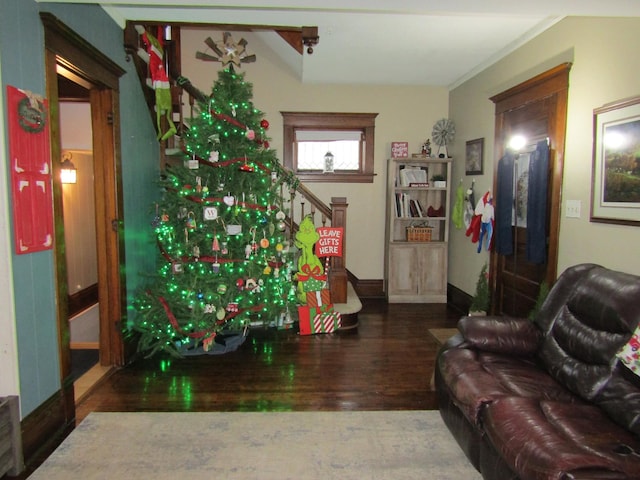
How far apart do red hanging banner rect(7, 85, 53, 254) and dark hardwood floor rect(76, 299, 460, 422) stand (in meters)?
1.22

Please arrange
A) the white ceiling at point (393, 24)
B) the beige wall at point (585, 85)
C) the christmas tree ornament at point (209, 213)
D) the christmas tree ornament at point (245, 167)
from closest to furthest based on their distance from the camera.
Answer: the white ceiling at point (393, 24) < the beige wall at point (585, 85) < the christmas tree ornament at point (209, 213) < the christmas tree ornament at point (245, 167)

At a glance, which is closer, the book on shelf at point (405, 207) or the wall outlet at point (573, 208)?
the wall outlet at point (573, 208)

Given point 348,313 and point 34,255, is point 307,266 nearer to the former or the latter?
point 348,313

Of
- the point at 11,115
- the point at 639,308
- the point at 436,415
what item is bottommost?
the point at 436,415

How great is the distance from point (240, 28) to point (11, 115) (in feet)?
6.74

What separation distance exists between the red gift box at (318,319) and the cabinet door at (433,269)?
68.1 inches

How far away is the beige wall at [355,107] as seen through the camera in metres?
5.66

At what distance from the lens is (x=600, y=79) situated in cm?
302

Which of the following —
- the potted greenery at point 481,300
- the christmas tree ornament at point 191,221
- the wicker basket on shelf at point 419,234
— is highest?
the christmas tree ornament at point 191,221

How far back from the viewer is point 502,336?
262 centimetres

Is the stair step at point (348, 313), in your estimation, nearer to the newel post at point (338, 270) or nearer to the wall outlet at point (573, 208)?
the newel post at point (338, 270)

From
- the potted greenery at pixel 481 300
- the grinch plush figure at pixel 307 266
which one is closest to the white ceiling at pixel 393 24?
the grinch plush figure at pixel 307 266

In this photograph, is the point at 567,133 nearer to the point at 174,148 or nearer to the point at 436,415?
the point at 436,415

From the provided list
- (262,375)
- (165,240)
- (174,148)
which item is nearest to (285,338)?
(262,375)
